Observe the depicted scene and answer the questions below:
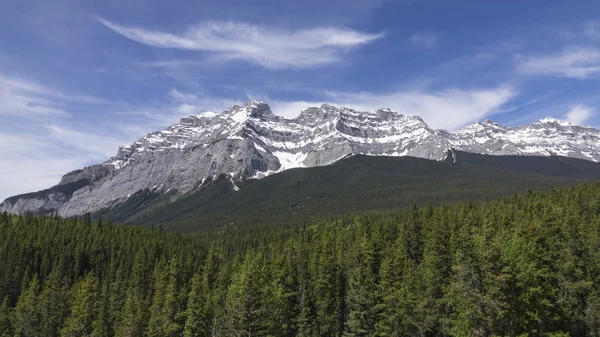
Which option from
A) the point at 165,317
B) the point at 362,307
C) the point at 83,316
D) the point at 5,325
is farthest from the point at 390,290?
the point at 5,325

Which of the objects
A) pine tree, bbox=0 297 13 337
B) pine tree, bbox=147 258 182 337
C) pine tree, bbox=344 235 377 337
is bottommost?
A: pine tree, bbox=0 297 13 337

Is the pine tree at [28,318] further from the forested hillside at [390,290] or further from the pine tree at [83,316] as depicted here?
the pine tree at [83,316]

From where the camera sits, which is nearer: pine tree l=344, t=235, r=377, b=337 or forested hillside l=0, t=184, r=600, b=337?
forested hillside l=0, t=184, r=600, b=337

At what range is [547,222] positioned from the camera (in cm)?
6438

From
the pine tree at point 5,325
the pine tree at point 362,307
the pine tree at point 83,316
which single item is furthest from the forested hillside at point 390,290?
the pine tree at point 5,325

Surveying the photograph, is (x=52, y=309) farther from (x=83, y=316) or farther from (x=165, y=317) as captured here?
(x=165, y=317)

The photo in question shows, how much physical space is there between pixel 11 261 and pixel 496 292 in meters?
129

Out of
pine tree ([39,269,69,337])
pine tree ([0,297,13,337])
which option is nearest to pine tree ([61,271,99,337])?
pine tree ([39,269,69,337])

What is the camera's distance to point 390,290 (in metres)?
53.6

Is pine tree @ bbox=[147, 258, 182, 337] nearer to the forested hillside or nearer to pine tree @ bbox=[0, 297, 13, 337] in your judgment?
the forested hillside

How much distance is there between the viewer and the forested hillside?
129 feet

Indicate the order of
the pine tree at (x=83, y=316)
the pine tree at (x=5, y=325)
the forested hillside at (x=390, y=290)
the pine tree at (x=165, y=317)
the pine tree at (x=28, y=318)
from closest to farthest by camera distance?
the forested hillside at (x=390, y=290) → the pine tree at (x=165, y=317) → the pine tree at (x=83, y=316) → the pine tree at (x=5, y=325) → the pine tree at (x=28, y=318)

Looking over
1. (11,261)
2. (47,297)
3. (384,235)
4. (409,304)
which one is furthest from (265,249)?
(409,304)

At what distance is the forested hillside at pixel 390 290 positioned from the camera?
39.2m
